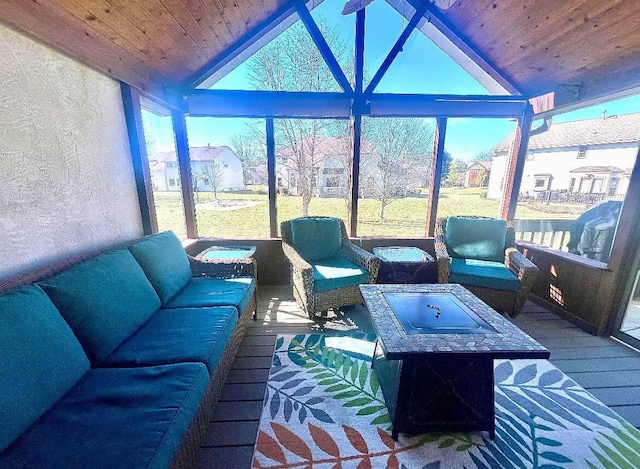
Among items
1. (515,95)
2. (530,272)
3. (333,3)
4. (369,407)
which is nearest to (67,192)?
(369,407)

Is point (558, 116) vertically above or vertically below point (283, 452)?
above

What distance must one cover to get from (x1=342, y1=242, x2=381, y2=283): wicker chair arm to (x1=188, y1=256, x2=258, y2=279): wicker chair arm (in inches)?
40.0

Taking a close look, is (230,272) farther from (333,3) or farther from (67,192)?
(333,3)

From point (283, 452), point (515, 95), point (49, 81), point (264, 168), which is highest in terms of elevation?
point (515, 95)

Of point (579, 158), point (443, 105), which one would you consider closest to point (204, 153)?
point (443, 105)

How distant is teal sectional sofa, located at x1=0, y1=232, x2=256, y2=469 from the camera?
94 cm

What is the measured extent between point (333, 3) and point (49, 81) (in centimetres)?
253

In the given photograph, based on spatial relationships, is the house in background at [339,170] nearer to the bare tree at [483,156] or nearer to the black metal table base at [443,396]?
the bare tree at [483,156]

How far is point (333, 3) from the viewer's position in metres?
2.82

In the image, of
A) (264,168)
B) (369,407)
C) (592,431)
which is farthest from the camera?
(264,168)

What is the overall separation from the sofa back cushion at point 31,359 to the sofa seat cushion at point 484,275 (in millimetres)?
2876

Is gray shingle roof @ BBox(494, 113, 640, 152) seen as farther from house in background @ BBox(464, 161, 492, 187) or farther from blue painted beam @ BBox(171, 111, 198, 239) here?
blue painted beam @ BBox(171, 111, 198, 239)

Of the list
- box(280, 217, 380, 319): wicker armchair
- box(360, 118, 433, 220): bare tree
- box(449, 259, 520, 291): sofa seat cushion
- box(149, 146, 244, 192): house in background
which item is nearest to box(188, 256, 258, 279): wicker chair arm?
box(280, 217, 380, 319): wicker armchair

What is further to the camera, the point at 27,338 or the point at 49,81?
the point at 49,81
